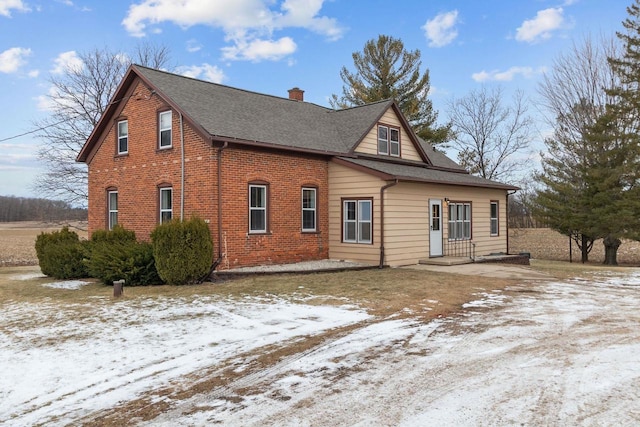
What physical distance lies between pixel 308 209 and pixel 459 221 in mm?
6212

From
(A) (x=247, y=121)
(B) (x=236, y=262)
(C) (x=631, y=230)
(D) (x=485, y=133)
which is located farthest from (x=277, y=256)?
(D) (x=485, y=133)

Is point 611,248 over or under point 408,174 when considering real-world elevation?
under

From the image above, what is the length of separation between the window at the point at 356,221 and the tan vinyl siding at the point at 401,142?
264cm

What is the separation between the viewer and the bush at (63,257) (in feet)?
49.6

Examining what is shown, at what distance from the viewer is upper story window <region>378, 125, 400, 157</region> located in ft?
63.9

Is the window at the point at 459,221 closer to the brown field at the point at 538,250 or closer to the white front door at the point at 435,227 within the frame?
the white front door at the point at 435,227

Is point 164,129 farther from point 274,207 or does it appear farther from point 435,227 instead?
point 435,227

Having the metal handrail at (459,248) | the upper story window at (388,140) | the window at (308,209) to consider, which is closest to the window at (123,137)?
the window at (308,209)

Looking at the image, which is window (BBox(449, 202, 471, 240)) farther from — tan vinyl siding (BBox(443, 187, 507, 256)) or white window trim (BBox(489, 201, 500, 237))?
white window trim (BBox(489, 201, 500, 237))

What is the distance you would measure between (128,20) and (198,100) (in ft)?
20.5

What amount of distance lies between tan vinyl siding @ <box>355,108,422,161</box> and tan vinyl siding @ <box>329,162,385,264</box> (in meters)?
1.84

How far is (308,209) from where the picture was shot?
1675 cm

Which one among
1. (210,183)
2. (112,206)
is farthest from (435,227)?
(112,206)

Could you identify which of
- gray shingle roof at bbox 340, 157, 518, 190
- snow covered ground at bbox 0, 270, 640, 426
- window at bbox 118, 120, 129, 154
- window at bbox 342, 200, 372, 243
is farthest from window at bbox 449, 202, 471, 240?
window at bbox 118, 120, 129, 154
